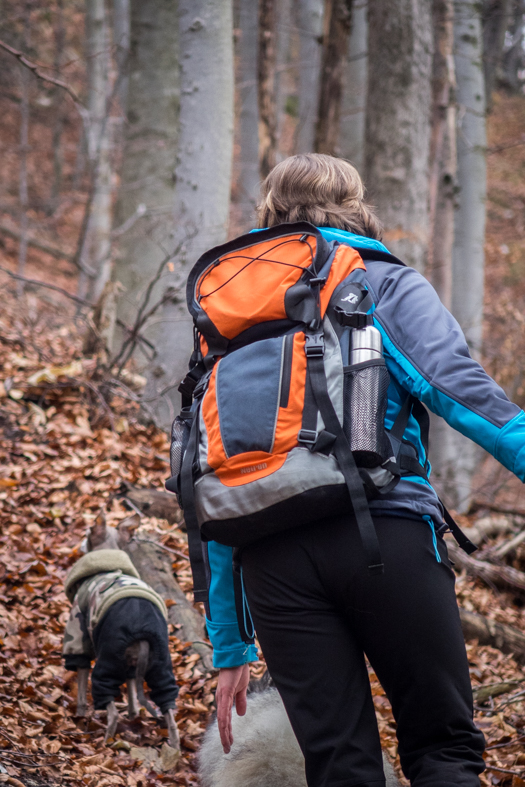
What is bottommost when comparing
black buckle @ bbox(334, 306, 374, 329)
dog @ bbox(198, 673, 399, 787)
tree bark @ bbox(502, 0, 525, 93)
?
dog @ bbox(198, 673, 399, 787)

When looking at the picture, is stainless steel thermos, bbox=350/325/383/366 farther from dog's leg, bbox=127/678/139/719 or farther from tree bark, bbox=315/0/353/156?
tree bark, bbox=315/0/353/156

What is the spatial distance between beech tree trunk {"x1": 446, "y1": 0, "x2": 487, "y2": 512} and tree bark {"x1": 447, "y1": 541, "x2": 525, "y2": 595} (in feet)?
10.8

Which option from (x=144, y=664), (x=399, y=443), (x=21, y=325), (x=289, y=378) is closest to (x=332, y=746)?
(x=399, y=443)

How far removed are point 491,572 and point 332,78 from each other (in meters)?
5.52

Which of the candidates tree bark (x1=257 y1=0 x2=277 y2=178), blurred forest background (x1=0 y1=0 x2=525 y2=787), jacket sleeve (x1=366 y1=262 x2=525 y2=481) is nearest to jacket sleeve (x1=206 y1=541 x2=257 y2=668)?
jacket sleeve (x1=366 y1=262 x2=525 y2=481)

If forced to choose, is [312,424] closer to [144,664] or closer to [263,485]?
[263,485]

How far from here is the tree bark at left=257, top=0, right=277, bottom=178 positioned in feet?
25.9

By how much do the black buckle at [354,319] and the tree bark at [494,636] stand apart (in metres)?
3.52

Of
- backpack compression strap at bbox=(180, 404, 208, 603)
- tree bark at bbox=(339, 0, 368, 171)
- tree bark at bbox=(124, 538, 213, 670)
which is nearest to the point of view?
backpack compression strap at bbox=(180, 404, 208, 603)

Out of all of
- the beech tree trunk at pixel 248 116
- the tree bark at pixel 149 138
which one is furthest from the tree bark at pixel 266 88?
the beech tree trunk at pixel 248 116

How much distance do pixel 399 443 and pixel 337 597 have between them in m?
0.44

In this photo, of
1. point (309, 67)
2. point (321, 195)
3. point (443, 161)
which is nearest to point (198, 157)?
point (443, 161)

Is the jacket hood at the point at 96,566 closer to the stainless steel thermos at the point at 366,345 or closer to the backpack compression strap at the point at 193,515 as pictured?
the backpack compression strap at the point at 193,515

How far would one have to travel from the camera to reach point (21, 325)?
27.2 feet
